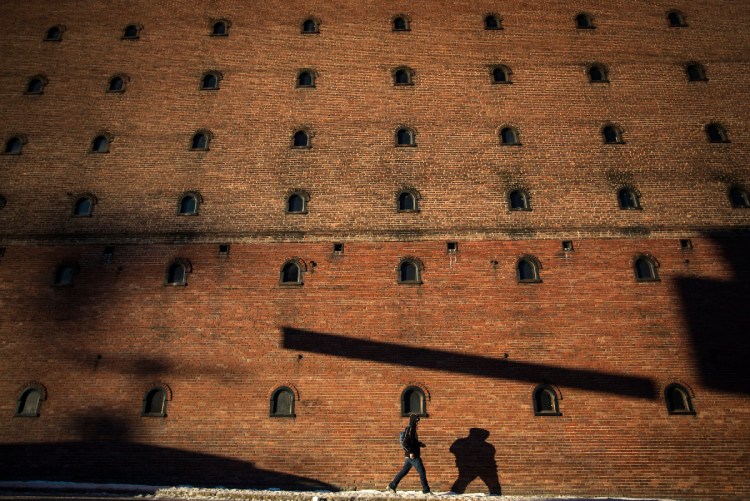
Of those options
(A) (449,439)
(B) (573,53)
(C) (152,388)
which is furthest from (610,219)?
A: (C) (152,388)

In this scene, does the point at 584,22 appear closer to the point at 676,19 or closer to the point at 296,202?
the point at 676,19

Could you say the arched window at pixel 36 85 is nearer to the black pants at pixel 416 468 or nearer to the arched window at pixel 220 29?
the arched window at pixel 220 29

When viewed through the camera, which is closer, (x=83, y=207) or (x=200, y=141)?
(x=83, y=207)

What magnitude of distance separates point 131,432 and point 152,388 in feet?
2.99

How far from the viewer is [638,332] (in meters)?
11.0

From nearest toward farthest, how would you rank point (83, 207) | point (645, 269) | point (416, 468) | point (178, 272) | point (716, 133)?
point (416, 468) < point (645, 269) < point (178, 272) < point (83, 207) < point (716, 133)

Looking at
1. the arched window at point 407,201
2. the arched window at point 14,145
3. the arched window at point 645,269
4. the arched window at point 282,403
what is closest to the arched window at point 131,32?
the arched window at point 14,145

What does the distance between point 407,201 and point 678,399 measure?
7.15m

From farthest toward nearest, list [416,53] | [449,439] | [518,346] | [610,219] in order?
[416,53] → [610,219] → [518,346] → [449,439]

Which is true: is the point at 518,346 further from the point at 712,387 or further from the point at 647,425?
the point at 712,387

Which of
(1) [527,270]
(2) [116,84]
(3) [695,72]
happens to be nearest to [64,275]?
(2) [116,84]

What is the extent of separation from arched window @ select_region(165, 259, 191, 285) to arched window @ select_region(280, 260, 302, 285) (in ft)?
7.12

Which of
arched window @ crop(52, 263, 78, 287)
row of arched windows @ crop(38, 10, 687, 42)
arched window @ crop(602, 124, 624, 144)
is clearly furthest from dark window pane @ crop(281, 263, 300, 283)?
arched window @ crop(602, 124, 624, 144)

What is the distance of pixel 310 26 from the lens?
1496 cm
